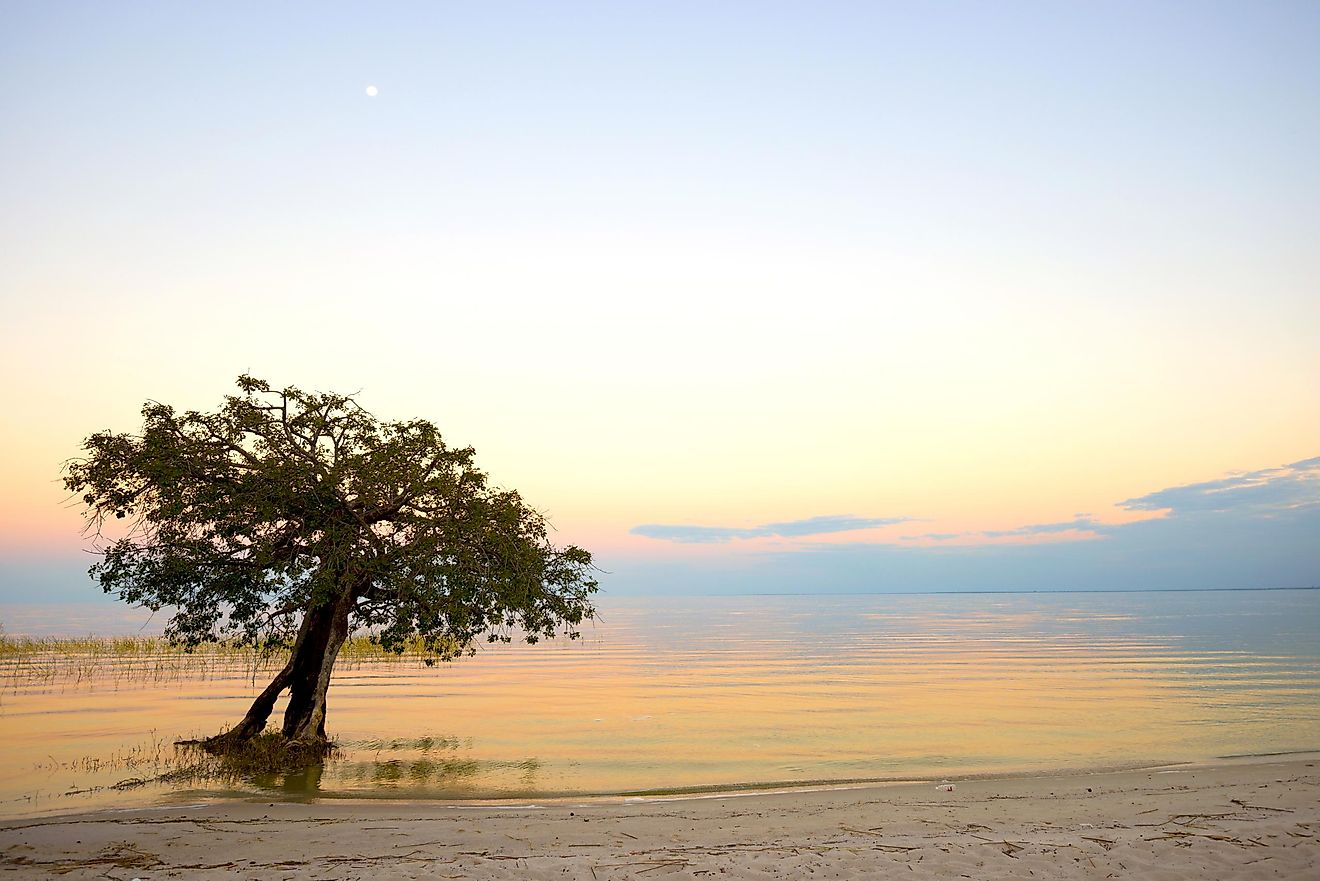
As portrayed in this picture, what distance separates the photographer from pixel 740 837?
50.2 feet

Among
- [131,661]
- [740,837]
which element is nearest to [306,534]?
[740,837]

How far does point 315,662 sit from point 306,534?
4.00 meters

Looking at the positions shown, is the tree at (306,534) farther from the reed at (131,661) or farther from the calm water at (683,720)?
the reed at (131,661)

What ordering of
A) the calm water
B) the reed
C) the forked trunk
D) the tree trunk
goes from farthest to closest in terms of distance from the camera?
1. the reed
2. the tree trunk
3. the forked trunk
4. the calm water

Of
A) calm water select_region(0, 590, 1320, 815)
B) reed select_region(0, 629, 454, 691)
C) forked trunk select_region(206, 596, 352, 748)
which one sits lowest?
calm water select_region(0, 590, 1320, 815)

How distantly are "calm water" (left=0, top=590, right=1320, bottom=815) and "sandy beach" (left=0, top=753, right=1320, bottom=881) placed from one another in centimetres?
381

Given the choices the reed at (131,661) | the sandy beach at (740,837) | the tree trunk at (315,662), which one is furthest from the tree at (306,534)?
the reed at (131,661)

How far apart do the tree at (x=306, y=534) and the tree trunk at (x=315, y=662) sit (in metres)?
0.04

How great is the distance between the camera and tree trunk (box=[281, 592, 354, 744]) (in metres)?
26.3

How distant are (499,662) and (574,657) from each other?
6137 mm

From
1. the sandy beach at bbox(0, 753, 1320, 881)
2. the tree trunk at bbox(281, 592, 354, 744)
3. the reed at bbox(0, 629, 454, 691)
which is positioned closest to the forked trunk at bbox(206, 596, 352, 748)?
the tree trunk at bbox(281, 592, 354, 744)

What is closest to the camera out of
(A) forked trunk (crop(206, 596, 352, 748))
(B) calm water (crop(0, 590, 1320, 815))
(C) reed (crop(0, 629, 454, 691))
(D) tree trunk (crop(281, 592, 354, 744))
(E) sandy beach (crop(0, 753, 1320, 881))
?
(E) sandy beach (crop(0, 753, 1320, 881))

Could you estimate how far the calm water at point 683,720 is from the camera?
23.8 metres

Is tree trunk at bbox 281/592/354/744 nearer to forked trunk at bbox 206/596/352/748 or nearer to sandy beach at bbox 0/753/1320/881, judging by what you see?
forked trunk at bbox 206/596/352/748
